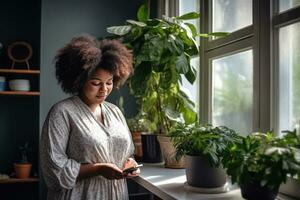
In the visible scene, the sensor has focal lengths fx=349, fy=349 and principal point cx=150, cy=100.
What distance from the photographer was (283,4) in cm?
158

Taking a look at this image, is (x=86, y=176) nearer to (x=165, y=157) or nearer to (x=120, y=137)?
(x=120, y=137)

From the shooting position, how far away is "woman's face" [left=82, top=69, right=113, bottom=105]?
1729 mm

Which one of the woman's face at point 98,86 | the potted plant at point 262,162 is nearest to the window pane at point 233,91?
the potted plant at point 262,162

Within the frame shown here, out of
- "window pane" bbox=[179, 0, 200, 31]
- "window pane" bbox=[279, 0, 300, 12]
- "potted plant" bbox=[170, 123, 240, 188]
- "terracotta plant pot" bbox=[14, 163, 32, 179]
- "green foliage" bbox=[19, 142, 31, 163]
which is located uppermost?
"window pane" bbox=[179, 0, 200, 31]

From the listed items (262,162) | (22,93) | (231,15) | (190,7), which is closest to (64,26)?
(22,93)

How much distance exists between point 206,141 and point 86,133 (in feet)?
1.95

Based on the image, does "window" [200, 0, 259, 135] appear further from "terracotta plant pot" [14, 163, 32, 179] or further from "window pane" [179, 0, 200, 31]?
"terracotta plant pot" [14, 163, 32, 179]

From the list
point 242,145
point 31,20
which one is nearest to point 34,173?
point 31,20

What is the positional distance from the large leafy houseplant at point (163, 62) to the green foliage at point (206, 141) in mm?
467

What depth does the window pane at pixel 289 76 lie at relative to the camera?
1.52 metres

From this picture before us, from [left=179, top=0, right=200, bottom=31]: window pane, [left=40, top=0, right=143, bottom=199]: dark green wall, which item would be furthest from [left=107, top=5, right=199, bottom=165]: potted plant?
[left=40, top=0, right=143, bottom=199]: dark green wall

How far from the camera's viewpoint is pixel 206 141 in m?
1.44

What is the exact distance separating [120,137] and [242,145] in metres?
0.74

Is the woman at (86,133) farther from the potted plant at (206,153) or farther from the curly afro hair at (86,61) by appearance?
the potted plant at (206,153)
